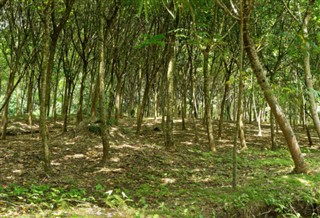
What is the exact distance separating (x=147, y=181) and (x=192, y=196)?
6.03 ft

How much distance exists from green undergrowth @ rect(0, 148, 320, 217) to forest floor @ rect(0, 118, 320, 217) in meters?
0.02

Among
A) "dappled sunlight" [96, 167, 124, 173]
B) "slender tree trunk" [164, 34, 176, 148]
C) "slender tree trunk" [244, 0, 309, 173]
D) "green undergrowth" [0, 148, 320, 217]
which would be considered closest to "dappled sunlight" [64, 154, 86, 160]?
"dappled sunlight" [96, 167, 124, 173]

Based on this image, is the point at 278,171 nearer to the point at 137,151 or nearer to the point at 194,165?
the point at 194,165

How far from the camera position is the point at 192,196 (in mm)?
6605

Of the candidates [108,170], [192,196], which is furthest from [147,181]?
[192,196]

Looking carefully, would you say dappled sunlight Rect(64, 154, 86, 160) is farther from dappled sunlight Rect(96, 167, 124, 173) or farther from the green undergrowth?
the green undergrowth

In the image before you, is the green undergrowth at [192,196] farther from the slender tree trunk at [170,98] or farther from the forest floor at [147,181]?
the slender tree trunk at [170,98]

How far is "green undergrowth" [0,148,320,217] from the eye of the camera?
17.1ft

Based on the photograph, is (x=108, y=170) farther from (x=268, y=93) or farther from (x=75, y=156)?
(x=268, y=93)

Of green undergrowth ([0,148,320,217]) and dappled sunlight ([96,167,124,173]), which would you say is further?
dappled sunlight ([96,167,124,173])

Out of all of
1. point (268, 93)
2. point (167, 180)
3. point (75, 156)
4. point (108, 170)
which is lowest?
point (167, 180)

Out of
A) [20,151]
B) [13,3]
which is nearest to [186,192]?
[20,151]

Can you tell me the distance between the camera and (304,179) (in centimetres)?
744

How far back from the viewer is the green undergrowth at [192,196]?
5.20 meters
